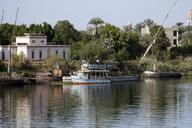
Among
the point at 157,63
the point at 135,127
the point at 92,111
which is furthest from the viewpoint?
the point at 157,63

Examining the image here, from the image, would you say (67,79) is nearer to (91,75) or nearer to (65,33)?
(91,75)

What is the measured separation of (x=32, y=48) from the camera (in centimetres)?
10494

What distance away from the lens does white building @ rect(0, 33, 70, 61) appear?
342ft

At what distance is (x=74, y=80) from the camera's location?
93.2 meters

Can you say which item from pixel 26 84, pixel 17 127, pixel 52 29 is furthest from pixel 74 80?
pixel 17 127

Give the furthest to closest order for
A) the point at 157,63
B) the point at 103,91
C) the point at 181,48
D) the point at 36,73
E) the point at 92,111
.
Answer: the point at 181,48
the point at 157,63
the point at 36,73
the point at 103,91
the point at 92,111

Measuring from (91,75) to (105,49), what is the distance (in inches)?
725

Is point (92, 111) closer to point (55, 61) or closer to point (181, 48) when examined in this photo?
point (55, 61)

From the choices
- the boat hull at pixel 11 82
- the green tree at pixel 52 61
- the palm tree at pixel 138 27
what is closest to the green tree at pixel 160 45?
the palm tree at pixel 138 27

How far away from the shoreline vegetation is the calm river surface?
16.7m

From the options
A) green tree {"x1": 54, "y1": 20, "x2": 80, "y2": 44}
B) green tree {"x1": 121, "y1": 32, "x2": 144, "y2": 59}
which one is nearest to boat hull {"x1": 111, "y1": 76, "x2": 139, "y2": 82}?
green tree {"x1": 121, "y1": 32, "x2": 144, "y2": 59}

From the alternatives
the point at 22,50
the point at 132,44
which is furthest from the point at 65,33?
the point at 22,50

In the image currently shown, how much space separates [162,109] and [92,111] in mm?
6207

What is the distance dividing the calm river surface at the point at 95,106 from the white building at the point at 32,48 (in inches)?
688
